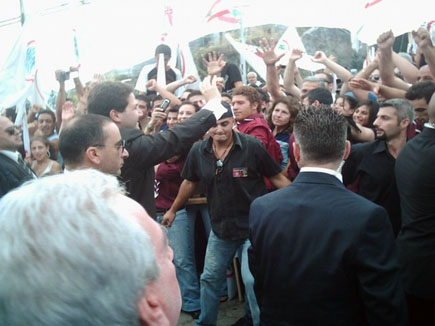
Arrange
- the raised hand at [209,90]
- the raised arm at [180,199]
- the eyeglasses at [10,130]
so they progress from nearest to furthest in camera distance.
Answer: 1. the raised hand at [209,90]
2. the eyeglasses at [10,130]
3. the raised arm at [180,199]

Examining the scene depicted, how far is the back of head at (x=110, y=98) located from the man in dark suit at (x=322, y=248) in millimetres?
1323

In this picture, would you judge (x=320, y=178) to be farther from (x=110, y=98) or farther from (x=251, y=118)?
(x=251, y=118)

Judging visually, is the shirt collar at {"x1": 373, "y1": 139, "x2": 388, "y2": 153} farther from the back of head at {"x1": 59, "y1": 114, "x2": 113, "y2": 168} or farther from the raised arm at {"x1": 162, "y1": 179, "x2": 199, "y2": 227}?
the back of head at {"x1": 59, "y1": 114, "x2": 113, "y2": 168}

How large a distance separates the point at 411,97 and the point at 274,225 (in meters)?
2.58

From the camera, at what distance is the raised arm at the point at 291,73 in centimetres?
612

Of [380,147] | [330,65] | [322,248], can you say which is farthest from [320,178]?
[330,65]

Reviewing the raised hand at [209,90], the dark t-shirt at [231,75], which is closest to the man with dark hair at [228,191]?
the raised hand at [209,90]

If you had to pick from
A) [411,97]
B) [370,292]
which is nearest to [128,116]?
[370,292]

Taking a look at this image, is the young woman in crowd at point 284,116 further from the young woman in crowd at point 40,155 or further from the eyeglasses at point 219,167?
the young woman in crowd at point 40,155

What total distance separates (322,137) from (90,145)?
130cm

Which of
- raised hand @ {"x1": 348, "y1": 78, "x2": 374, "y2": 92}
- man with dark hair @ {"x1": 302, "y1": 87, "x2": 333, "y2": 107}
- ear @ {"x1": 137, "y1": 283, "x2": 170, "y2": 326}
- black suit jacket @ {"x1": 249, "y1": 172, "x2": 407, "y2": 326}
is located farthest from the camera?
man with dark hair @ {"x1": 302, "y1": 87, "x2": 333, "y2": 107}

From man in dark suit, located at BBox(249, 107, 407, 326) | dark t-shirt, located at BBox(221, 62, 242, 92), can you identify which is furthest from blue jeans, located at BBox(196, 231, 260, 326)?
dark t-shirt, located at BBox(221, 62, 242, 92)

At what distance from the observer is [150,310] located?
0.97 m

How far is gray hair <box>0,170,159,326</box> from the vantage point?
84 cm
